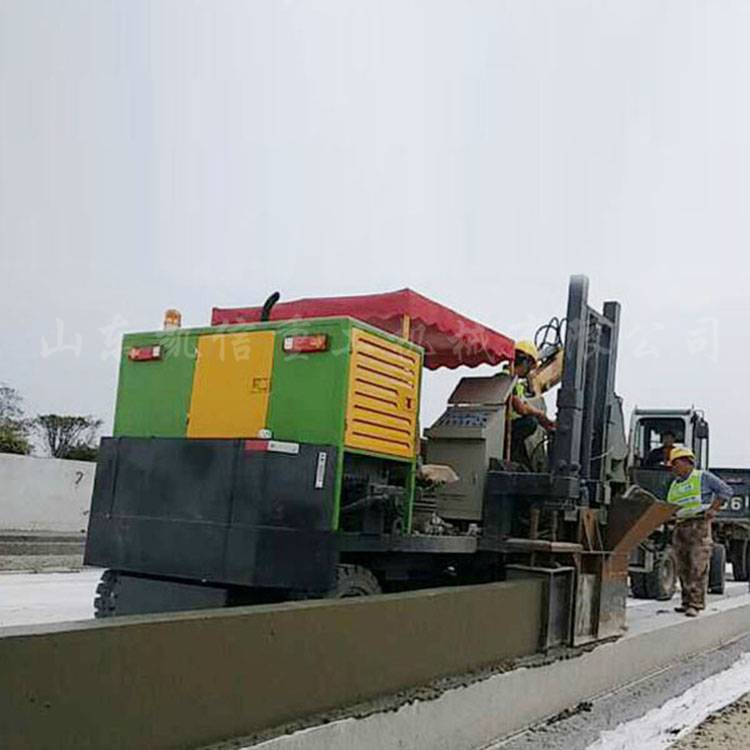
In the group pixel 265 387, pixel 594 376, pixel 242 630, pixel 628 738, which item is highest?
pixel 594 376

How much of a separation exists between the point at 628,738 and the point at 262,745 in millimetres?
2760

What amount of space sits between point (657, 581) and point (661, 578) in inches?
3.6

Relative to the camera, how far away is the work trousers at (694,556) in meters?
9.07

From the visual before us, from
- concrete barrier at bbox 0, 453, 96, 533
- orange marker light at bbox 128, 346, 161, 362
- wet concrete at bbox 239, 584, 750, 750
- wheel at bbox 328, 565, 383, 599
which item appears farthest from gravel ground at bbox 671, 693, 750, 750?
concrete barrier at bbox 0, 453, 96, 533

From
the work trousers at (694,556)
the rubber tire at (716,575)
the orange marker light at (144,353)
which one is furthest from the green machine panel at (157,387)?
the rubber tire at (716,575)

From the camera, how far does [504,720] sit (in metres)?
5.10

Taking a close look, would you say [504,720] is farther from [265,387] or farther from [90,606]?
[90,606]

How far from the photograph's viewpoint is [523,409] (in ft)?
22.4

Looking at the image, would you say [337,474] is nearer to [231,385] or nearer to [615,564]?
[231,385]

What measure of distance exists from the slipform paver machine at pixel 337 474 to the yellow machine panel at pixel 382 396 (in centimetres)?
1

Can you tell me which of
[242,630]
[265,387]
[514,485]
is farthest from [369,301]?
[242,630]

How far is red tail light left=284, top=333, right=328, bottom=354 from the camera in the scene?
5.12m

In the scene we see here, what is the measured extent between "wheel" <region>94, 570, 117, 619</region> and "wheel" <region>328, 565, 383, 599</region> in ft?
4.71

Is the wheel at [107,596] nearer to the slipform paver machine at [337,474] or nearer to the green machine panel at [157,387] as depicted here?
the slipform paver machine at [337,474]
